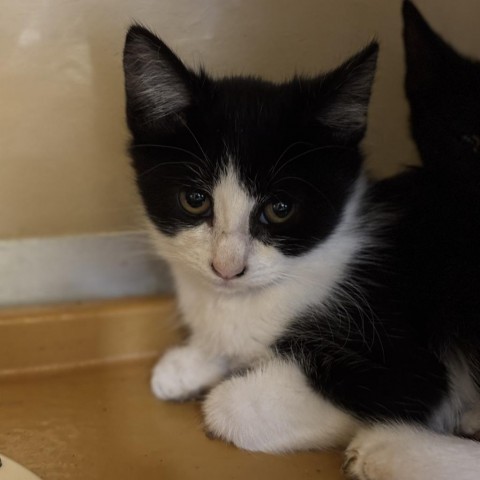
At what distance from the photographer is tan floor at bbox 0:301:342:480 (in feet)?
3.54

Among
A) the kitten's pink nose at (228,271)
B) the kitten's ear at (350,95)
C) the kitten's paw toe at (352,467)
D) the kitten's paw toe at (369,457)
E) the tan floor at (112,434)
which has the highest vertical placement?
the kitten's ear at (350,95)

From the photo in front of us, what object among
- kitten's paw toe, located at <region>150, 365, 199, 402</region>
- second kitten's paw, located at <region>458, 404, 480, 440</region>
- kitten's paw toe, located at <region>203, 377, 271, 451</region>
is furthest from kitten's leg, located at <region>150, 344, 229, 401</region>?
second kitten's paw, located at <region>458, 404, 480, 440</region>

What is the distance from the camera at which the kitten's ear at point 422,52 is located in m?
1.14

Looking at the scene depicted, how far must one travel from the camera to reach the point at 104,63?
4.20 feet

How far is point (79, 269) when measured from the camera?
143 cm

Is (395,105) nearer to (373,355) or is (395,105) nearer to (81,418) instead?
(373,355)

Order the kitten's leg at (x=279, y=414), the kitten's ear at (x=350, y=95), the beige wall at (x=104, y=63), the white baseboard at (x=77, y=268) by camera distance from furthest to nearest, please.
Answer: the white baseboard at (x=77, y=268), the beige wall at (x=104, y=63), the kitten's leg at (x=279, y=414), the kitten's ear at (x=350, y=95)

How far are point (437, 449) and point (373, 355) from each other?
0.17 metres

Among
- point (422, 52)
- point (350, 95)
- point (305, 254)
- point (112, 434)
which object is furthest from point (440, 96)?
point (112, 434)

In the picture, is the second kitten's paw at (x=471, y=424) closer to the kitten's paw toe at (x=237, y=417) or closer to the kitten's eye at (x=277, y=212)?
the kitten's paw toe at (x=237, y=417)

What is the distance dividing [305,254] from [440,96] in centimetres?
39

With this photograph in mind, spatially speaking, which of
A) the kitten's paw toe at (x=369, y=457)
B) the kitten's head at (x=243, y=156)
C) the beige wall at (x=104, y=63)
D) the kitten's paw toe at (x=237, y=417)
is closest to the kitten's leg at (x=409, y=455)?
the kitten's paw toe at (x=369, y=457)

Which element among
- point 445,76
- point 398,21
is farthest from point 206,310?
point 398,21

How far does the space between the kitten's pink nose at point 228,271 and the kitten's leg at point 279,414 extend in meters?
0.20
